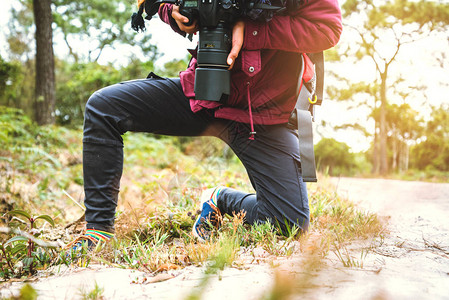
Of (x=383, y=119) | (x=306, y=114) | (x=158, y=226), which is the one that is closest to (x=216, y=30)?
(x=306, y=114)

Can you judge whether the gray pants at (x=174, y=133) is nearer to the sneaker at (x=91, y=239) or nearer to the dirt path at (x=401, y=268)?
the sneaker at (x=91, y=239)

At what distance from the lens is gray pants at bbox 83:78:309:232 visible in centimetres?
198

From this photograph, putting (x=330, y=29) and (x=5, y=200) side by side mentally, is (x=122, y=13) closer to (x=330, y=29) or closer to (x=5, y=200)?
(x=5, y=200)

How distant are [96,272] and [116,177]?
0.68m

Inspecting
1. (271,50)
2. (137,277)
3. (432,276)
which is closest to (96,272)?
(137,277)

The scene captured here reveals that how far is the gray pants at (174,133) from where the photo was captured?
198 cm

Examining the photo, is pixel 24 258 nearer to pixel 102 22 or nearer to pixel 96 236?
pixel 96 236

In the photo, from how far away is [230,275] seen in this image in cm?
131

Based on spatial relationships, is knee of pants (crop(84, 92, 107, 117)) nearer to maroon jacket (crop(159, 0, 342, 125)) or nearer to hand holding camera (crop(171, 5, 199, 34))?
maroon jacket (crop(159, 0, 342, 125))

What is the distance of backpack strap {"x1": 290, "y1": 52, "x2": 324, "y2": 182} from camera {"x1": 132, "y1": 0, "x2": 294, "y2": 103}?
0.44 m

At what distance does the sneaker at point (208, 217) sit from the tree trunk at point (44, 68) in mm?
6373

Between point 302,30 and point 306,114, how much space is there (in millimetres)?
504

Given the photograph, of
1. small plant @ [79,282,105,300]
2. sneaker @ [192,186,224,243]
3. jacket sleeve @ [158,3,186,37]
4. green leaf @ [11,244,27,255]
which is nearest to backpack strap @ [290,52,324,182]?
sneaker @ [192,186,224,243]

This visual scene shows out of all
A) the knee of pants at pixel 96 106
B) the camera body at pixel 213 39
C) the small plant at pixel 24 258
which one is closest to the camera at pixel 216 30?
the camera body at pixel 213 39
